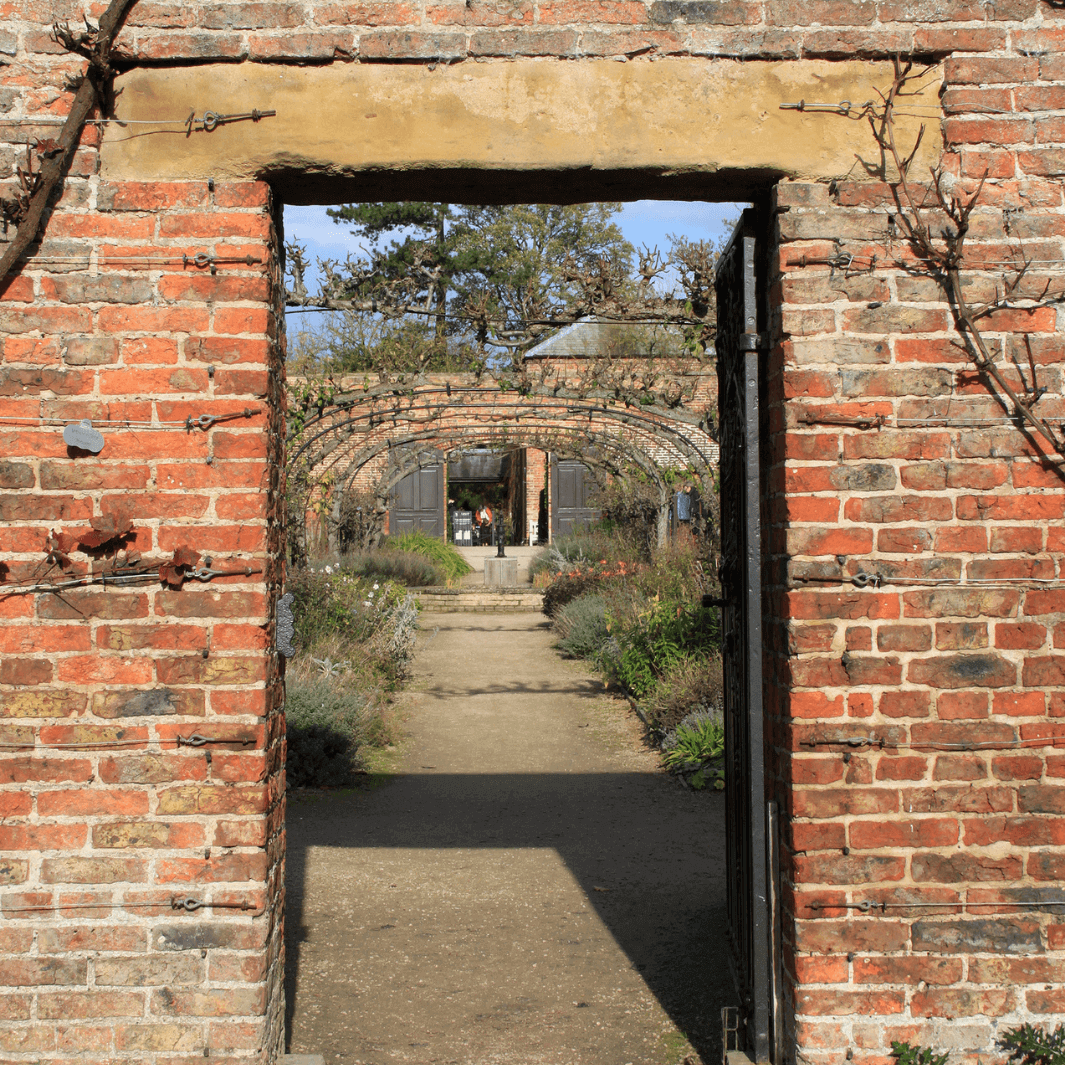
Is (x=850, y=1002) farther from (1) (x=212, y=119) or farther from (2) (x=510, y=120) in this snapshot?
(1) (x=212, y=119)

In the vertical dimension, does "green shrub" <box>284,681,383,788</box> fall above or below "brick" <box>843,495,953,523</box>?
below

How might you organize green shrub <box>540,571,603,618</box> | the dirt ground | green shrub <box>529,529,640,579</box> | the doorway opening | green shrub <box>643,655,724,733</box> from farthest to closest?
green shrub <box>529,529,640,579</box>, green shrub <box>540,571,603,618</box>, green shrub <box>643,655,724,733</box>, the doorway opening, the dirt ground

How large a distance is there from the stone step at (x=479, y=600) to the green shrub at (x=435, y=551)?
71.5 inches

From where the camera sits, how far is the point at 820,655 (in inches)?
104

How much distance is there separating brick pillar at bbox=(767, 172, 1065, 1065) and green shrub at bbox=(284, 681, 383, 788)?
4.87 m

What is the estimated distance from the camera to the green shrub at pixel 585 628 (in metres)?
12.0

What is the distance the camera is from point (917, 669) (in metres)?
2.64

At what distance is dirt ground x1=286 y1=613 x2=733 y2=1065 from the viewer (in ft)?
11.3

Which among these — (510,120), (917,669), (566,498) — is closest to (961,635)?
(917,669)

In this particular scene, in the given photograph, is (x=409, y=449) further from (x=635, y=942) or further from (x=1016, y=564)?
(x=1016, y=564)

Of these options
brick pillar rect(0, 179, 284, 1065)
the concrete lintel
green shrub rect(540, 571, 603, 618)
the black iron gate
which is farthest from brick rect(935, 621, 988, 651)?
green shrub rect(540, 571, 603, 618)

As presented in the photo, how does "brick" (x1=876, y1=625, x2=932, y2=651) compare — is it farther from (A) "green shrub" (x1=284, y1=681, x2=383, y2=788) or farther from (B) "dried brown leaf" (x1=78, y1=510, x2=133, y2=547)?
(A) "green shrub" (x1=284, y1=681, x2=383, y2=788)

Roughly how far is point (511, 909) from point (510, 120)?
3.67 m

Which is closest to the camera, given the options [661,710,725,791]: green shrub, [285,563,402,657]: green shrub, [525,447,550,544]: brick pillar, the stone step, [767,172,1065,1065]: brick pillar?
[767,172,1065,1065]: brick pillar
